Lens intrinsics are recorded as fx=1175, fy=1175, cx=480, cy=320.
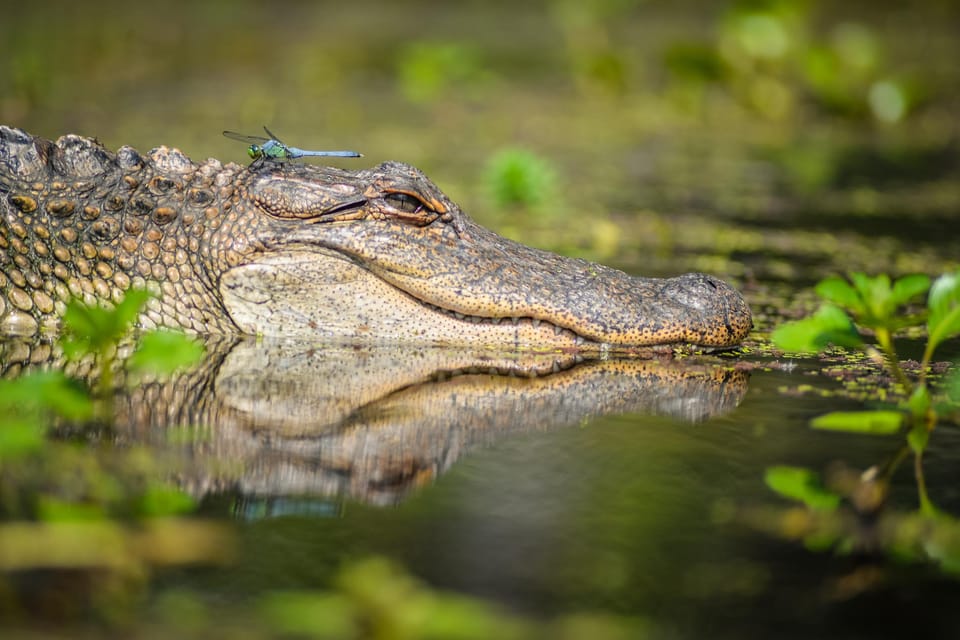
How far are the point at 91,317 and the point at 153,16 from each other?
17760mm

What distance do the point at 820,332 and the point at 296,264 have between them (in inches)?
82.3

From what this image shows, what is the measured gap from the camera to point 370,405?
4121 mm

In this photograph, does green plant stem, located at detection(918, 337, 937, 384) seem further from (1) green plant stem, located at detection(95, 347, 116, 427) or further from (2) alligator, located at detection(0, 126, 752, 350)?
(1) green plant stem, located at detection(95, 347, 116, 427)

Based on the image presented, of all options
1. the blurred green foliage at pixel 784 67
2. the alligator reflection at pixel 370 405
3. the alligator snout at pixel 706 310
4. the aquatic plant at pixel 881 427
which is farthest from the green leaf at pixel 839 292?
the blurred green foliage at pixel 784 67

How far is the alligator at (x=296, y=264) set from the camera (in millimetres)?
4785

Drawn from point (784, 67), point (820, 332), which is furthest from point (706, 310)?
point (784, 67)

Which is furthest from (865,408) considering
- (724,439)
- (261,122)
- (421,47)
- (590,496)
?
(421,47)

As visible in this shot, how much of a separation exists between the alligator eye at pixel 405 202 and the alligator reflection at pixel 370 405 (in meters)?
0.58

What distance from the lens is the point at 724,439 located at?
12.9ft

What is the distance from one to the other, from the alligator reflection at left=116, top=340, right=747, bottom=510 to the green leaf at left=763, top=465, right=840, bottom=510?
0.65 meters

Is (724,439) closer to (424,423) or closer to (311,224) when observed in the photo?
(424,423)

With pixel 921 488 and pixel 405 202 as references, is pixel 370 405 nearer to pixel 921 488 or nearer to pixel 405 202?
pixel 405 202

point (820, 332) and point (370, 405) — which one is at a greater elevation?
point (820, 332)

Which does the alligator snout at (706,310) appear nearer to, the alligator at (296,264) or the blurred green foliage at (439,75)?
the alligator at (296,264)
